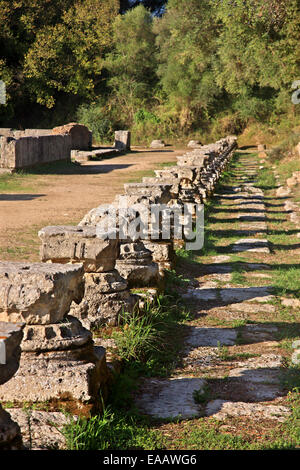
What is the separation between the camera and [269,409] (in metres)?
3.89

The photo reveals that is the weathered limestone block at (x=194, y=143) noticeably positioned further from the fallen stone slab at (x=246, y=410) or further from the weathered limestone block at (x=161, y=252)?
the fallen stone slab at (x=246, y=410)

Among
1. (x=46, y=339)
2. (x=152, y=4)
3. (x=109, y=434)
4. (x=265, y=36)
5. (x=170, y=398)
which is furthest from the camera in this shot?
(x=152, y=4)

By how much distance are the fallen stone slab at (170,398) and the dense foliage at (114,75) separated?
26104 mm

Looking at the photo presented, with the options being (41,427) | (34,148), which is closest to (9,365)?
(41,427)

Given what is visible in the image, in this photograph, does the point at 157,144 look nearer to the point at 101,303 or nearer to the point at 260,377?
the point at 101,303

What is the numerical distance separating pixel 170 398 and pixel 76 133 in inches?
938

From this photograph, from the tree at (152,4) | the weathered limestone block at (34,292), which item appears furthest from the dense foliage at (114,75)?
the weathered limestone block at (34,292)

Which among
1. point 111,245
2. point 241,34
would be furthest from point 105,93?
point 111,245

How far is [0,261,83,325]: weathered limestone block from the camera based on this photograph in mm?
3465

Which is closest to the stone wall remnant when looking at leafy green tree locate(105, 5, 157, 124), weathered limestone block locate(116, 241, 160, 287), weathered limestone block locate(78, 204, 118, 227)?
weathered limestone block locate(78, 204, 118, 227)

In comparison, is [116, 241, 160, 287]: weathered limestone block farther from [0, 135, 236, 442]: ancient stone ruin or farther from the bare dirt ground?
the bare dirt ground

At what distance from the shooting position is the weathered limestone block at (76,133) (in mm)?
26297

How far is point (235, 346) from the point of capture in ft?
17.1

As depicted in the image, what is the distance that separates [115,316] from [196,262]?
3.57 m
